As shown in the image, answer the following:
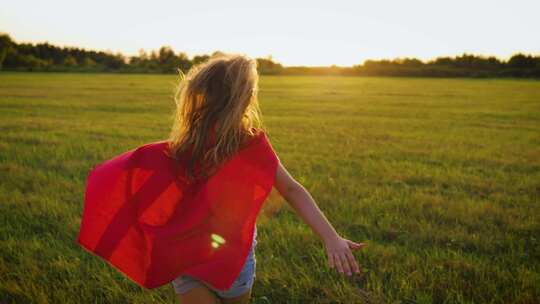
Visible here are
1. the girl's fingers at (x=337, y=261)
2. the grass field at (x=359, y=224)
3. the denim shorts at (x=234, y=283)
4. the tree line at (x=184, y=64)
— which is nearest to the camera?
the girl's fingers at (x=337, y=261)

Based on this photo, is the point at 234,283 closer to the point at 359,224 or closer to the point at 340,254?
the point at 340,254

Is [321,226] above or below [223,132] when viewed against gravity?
below

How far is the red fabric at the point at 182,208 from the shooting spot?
180 centimetres

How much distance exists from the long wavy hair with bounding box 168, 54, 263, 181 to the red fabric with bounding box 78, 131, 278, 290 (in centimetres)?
5

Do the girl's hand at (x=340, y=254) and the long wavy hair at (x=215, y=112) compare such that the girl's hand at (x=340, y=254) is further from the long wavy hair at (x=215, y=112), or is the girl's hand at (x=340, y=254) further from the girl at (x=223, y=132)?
the long wavy hair at (x=215, y=112)

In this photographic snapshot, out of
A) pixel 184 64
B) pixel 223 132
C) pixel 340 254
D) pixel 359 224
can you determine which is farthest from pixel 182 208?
pixel 184 64

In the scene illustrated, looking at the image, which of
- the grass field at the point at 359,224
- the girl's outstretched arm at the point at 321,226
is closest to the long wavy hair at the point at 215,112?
the girl's outstretched arm at the point at 321,226

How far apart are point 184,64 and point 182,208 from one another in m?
71.8

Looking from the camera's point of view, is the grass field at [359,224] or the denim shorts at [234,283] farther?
the grass field at [359,224]

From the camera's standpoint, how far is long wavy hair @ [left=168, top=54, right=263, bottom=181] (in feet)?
5.83

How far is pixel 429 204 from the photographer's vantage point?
4719 millimetres

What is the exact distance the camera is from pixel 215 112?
1792 millimetres

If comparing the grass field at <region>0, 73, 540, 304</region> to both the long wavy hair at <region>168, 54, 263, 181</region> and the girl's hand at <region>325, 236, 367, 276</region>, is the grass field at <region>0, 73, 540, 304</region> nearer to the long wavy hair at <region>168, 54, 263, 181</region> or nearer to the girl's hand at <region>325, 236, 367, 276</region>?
the girl's hand at <region>325, 236, 367, 276</region>

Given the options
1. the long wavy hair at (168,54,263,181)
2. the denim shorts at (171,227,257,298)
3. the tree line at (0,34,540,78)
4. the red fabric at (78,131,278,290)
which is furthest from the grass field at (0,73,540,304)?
the tree line at (0,34,540,78)
